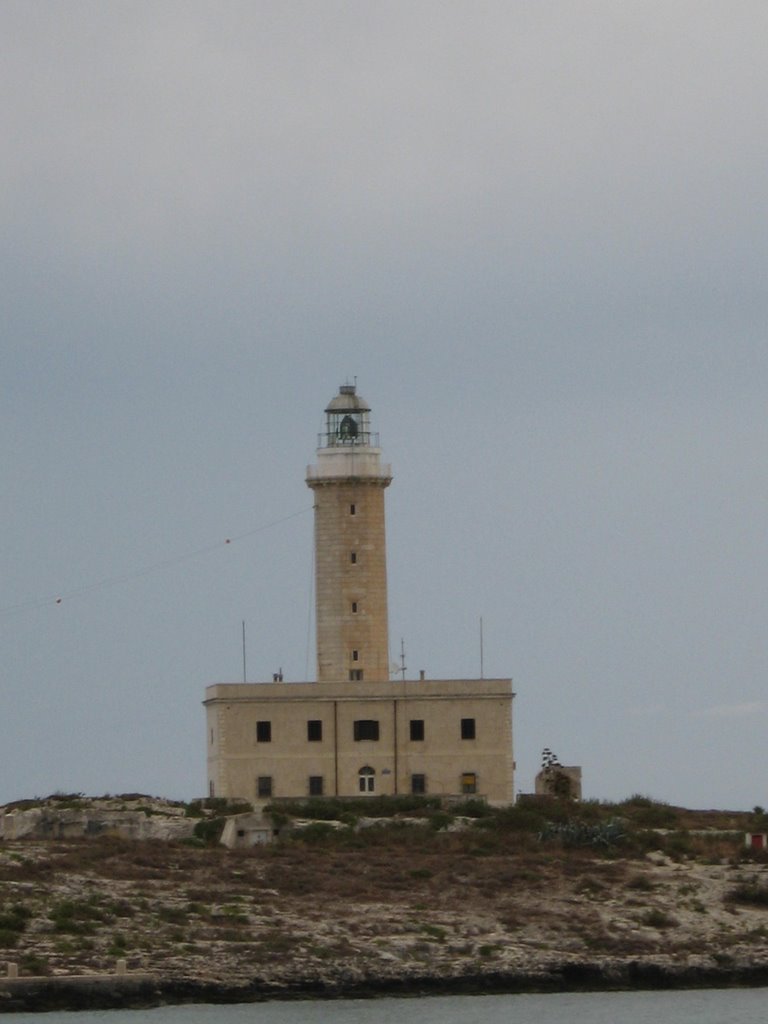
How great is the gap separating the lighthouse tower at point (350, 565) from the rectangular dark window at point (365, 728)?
2.01 metres

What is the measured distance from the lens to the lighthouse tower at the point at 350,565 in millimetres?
75375

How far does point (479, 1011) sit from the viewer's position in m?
54.9

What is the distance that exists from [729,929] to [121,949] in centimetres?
1308

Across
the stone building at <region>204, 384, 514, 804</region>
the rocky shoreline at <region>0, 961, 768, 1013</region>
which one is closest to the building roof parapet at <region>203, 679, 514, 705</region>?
the stone building at <region>204, 384, 514, 804</region>

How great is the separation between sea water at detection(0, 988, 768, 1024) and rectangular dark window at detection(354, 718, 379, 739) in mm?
16143

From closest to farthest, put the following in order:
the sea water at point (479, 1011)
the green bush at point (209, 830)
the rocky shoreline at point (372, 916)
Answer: the sea water at point (479, 1011) → the rocky shoreline at point (372, 916) → the green bush at point (209, 830)

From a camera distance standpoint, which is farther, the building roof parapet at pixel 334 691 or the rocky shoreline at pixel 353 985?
the building roof parapet at pixel 334 691

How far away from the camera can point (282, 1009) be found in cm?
5509

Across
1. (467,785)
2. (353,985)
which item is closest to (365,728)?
(467,785)

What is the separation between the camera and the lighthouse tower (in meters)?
75.4

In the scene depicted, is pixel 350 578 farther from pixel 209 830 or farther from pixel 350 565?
pixel 209 830

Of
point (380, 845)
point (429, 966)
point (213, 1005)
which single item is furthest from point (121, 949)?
point (380, 845)

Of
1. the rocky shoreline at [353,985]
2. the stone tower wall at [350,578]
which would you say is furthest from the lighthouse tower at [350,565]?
the rocky shoreline at [353,985]

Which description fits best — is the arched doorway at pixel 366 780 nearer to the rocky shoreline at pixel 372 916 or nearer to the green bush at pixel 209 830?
the rocky shoreline at pixel 372 916
